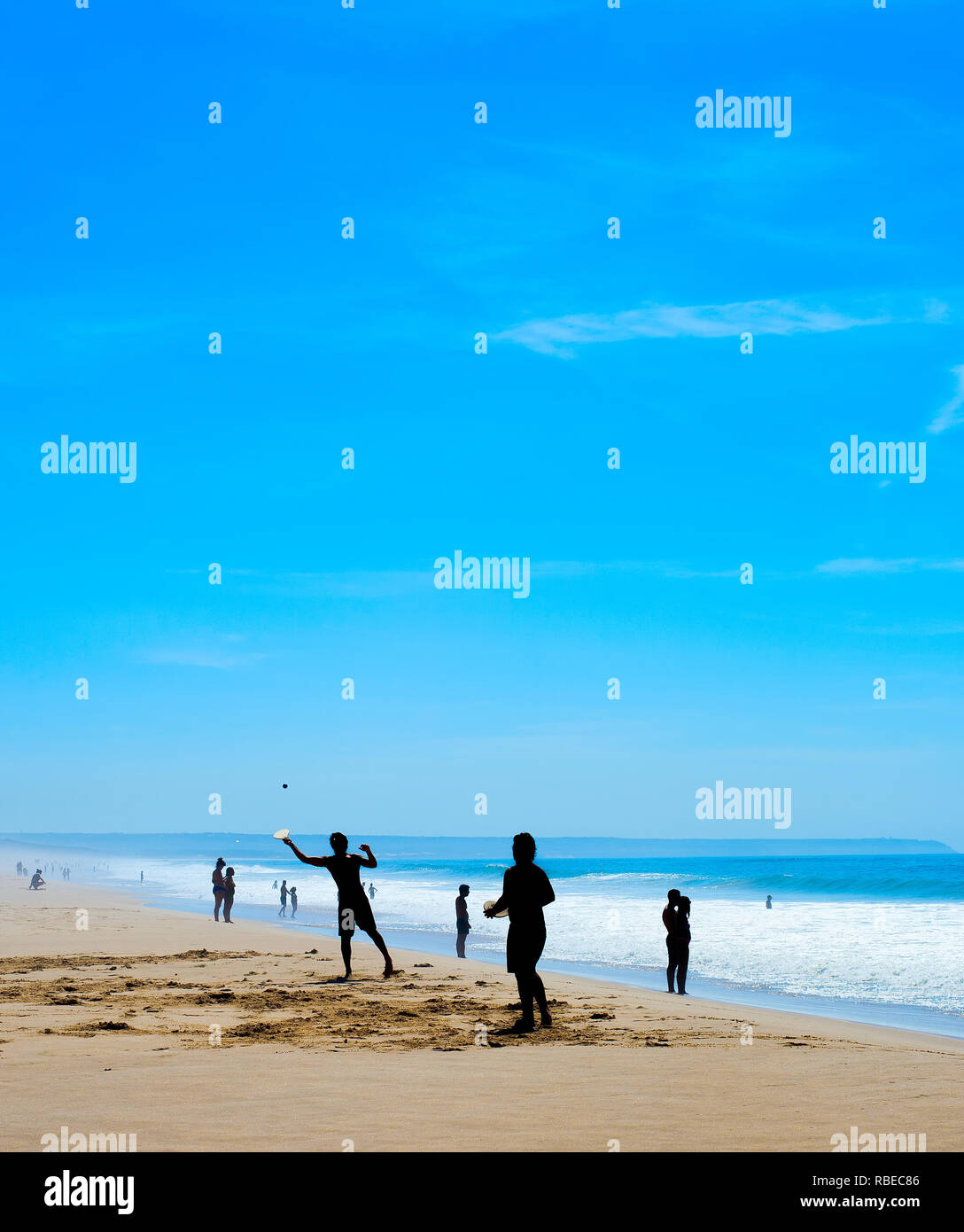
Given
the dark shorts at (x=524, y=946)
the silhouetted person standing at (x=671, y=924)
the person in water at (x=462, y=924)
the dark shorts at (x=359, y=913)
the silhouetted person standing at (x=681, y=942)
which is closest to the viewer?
the dark shorts at (x=524, y=946)

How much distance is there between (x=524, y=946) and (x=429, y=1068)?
5.70ft

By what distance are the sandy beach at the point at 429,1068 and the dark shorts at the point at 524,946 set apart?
722mm

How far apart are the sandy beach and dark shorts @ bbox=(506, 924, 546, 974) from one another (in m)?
0.72

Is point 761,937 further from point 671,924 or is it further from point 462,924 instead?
point 671,924

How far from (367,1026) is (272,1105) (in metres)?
4.14

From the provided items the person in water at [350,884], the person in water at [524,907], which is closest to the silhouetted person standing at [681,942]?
the person in water at [350,884]

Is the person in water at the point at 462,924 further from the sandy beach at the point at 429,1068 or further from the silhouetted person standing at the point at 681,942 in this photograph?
the silhouetted person standing at the point at 681,942

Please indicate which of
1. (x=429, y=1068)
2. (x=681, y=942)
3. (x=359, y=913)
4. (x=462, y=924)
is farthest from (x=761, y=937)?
(x=429, y=1068)

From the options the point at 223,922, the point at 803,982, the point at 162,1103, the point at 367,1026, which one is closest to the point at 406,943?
the point at 223,922

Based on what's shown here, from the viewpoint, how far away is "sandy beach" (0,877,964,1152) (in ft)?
23.0

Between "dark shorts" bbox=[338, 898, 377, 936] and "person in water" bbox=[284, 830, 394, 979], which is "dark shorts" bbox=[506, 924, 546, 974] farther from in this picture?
"dark shorts" bbox=[338, 898, 377, 936]

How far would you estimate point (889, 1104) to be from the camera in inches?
316

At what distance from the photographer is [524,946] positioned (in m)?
10.7

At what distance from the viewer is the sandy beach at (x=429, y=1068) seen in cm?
701
